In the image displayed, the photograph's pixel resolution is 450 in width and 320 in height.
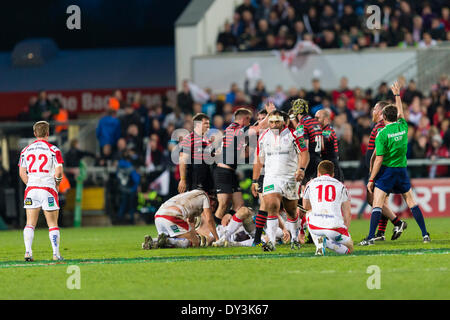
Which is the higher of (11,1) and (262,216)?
(11,1)

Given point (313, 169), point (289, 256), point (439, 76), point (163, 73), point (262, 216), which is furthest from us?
point (163, 73)

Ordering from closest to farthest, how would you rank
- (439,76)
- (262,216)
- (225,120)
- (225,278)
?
(225,278)
(262,216)
(225,120)
(439,76)

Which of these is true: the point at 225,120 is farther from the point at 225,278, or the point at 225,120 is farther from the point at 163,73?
the point at 225,278

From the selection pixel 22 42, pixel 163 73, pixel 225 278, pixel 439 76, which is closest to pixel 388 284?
pixel 225 278

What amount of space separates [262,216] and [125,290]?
442cm

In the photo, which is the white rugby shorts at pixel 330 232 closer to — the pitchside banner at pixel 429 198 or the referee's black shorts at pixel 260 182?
the referee's black shorts at pixel 260 182

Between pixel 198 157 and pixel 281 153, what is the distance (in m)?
2.72

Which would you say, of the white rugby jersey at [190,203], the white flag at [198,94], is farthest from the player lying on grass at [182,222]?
the white flag at [198,94]

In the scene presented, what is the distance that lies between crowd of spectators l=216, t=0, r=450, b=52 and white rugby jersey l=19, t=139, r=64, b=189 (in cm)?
1492

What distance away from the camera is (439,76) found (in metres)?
25.5

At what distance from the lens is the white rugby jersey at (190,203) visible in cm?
1439

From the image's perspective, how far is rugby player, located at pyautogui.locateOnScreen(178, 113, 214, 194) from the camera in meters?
15.2

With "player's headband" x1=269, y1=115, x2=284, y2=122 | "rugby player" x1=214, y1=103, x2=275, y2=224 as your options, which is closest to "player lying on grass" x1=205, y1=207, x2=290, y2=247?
"rugby player" x1=214, y1=103, x2=275, y2=224

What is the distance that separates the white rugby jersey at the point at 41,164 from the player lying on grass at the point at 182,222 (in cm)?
218
